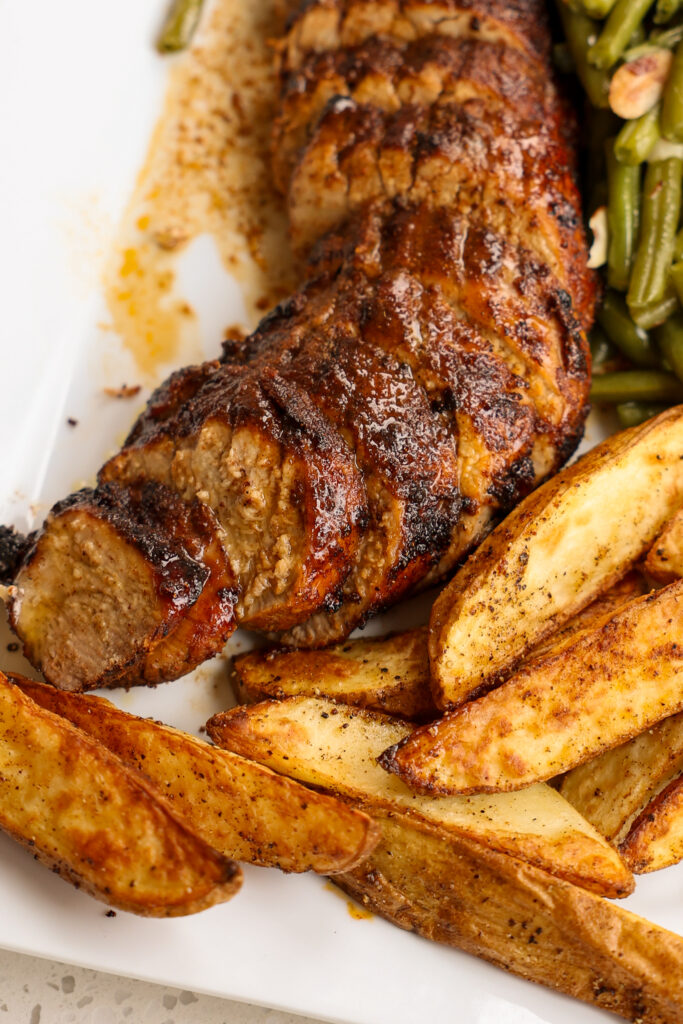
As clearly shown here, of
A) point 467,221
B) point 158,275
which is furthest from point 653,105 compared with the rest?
point 158,275

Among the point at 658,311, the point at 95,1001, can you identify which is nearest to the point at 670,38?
the point at 658,311

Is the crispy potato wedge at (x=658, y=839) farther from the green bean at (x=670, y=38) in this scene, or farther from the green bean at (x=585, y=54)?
the green bean at (x=670, y=38)

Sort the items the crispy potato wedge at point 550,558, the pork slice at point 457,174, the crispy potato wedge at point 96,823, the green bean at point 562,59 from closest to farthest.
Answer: the crispy potato wedge at point 96,823, the crispy potato wedge at point 550,558, the pork slice at point 457,174, the green bean at point 562,59

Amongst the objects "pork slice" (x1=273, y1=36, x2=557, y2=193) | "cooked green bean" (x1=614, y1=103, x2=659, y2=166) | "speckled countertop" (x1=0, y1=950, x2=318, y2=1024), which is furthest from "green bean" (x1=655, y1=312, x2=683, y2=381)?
"speckled countertop" (x1=0, y1=950, x2=318, y2=1024)

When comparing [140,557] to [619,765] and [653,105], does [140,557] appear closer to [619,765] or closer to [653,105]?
[619,765]

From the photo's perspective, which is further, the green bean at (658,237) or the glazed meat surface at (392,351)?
the green bean at (658,237)

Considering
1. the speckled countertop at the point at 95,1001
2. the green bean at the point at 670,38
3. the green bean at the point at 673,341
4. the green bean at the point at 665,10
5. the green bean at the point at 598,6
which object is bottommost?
the speckled countertop at the point at 95,1001

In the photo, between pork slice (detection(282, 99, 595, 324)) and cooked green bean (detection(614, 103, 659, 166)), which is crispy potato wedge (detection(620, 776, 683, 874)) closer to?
pork slice (detection(282, 99, 595, 324))

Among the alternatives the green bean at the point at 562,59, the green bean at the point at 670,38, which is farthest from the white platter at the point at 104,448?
the green bean at the point at 670,38
